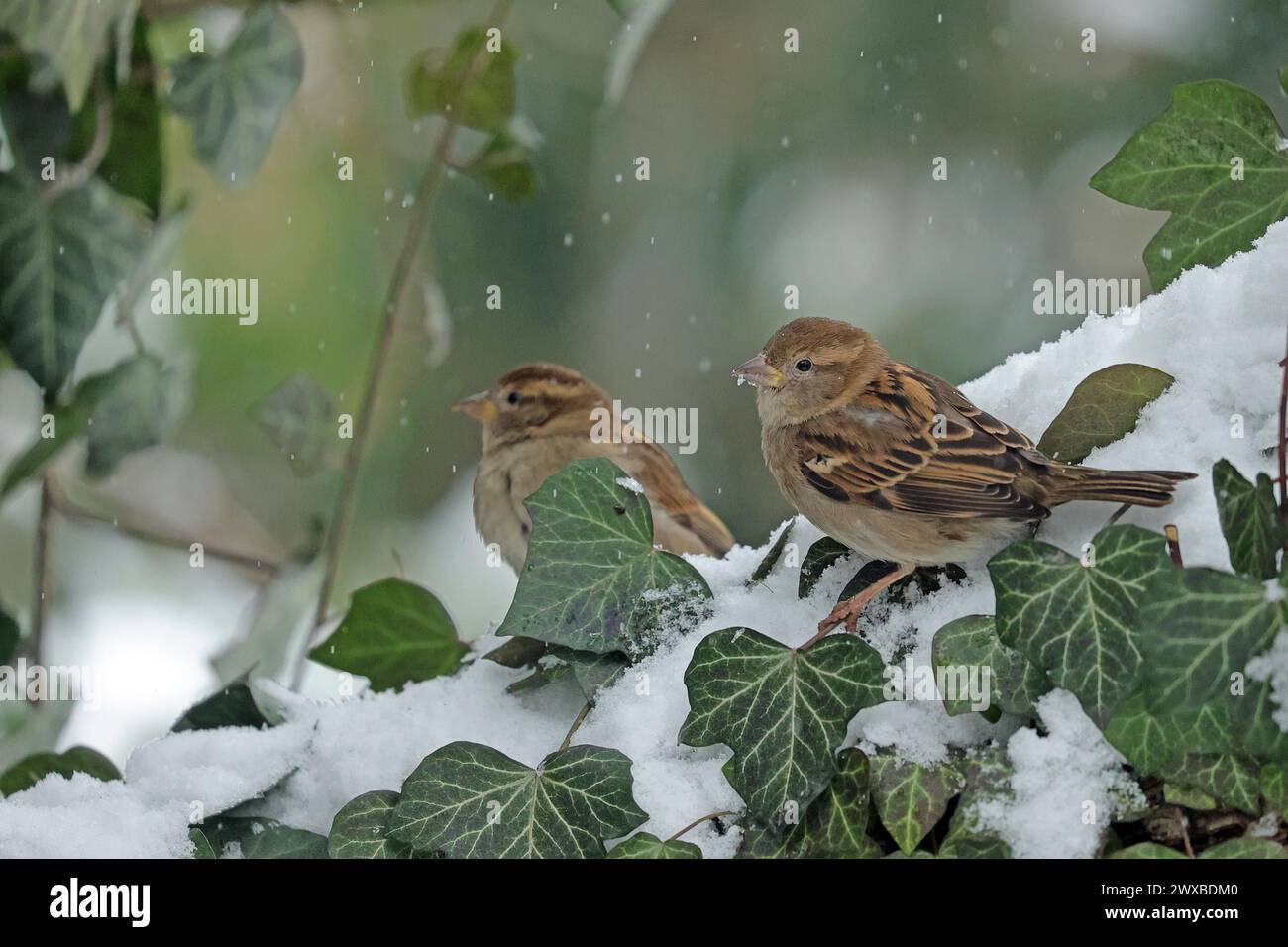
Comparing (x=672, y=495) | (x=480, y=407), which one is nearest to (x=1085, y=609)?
(x=672, y=495)

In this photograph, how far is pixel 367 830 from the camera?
903mm

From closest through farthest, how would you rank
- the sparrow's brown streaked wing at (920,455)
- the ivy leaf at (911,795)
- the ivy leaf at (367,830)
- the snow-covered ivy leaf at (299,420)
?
the ivy leaf at (911,795) → the ivy leaf at (367,830) → the sparrow's brown streaked wing at (920,455) → the snow-covered ivy leaf at (299,420)

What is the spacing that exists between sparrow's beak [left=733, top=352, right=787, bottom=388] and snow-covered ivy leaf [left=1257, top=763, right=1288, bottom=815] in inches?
25.5

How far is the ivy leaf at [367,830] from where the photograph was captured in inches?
35.0

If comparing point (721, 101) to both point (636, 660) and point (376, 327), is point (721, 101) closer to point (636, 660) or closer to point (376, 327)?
point (376, 327)

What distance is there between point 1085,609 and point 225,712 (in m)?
0.74

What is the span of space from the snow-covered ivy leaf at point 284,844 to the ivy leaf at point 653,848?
254mm

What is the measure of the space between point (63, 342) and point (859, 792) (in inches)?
38.4

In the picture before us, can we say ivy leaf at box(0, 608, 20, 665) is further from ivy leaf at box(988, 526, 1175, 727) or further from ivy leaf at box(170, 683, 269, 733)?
ivy leaf at box(988, 526, 1175, 727)

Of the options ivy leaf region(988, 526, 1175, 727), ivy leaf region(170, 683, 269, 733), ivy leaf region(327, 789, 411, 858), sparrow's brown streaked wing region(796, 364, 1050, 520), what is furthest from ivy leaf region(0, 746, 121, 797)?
ivy leaf region(988, 526, 1175, 727)

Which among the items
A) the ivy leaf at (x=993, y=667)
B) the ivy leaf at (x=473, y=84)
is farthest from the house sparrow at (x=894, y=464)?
the ivy leaf at (x=473, y=84)

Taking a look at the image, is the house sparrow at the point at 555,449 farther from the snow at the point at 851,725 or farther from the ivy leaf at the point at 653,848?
the ivy leaf at the point at 653,848

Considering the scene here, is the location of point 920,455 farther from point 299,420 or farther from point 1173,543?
point 299,420

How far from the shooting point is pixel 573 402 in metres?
2.12
